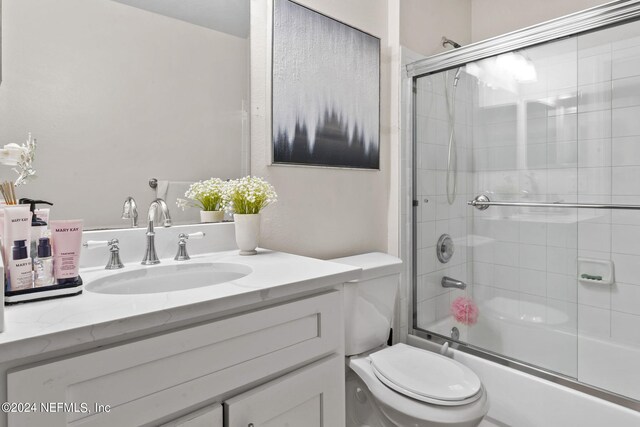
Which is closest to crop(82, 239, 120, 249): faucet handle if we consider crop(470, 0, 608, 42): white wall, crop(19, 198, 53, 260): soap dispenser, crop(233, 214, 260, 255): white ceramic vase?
crop(19, 198, 53, 260): soap dispenser

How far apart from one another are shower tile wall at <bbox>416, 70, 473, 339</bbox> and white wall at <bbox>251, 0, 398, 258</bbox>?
196mm

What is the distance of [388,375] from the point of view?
1375 millimetres

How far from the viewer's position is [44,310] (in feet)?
2.28

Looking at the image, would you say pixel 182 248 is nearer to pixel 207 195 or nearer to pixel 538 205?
pixel 207 195

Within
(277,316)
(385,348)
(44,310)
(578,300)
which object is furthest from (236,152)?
(578,300)

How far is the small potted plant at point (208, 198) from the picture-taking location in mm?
1303

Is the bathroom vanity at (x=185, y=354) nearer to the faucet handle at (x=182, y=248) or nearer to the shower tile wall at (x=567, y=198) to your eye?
Answer: the faucet handle at (x=182, y=248)

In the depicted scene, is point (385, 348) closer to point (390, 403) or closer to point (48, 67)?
point (390, 403)

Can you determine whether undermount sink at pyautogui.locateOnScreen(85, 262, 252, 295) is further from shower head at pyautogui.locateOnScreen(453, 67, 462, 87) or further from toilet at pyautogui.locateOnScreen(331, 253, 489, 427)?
shower head at pyautogui.locateOnScreen(453, 67, 462, 87)

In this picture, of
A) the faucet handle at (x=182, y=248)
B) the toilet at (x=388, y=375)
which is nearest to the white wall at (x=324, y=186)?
the toilet at (x=388, y=375)

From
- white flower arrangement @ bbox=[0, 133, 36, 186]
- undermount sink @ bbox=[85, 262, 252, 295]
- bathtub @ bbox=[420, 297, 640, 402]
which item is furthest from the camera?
bathtub @ bbox=[420, 297, 640, 402]

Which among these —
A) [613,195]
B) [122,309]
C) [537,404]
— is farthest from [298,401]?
[613,195]

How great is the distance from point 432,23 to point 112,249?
2136 mm

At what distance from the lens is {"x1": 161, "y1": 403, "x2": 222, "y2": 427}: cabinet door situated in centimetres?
75
